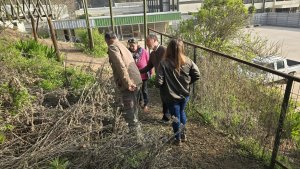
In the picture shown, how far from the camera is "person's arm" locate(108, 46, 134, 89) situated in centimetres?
319

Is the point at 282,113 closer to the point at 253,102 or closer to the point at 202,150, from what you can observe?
the point at 253,102

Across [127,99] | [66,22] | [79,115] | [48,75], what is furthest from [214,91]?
[66,22]

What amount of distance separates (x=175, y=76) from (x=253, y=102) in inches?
50.3

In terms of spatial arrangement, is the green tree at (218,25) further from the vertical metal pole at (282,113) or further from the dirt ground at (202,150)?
the vertical metal pole at (282,113)

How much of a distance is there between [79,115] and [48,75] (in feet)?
9.74

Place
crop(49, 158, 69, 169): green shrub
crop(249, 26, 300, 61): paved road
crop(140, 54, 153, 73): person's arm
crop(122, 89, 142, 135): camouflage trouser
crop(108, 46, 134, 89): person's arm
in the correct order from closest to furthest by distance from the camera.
→ crop(49, 158, 69, 169): green shrub, crop(108, 46, 134, 89): person's arm, crop(122, 89, 142, 135): camouflage trouser, crop(140, 54, 153, 73): person's arm, crop(249, 26, 300, 61): paved road

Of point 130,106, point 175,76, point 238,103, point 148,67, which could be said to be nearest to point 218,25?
point 148,67

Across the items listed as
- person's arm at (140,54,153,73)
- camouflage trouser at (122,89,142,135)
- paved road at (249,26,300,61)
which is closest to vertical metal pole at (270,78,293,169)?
camouflage trouser at (122,89,142,135)

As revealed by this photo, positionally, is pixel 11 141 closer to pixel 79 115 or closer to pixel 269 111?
pixel 79 115

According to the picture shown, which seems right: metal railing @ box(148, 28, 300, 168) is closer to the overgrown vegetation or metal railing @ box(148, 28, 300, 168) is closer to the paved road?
the overgrown vegetation

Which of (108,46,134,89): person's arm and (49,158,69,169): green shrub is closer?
(49,158,69,169): green shrub

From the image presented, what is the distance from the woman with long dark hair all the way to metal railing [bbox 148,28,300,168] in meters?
0.64

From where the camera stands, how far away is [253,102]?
3.50 m

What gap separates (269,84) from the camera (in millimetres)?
3422
